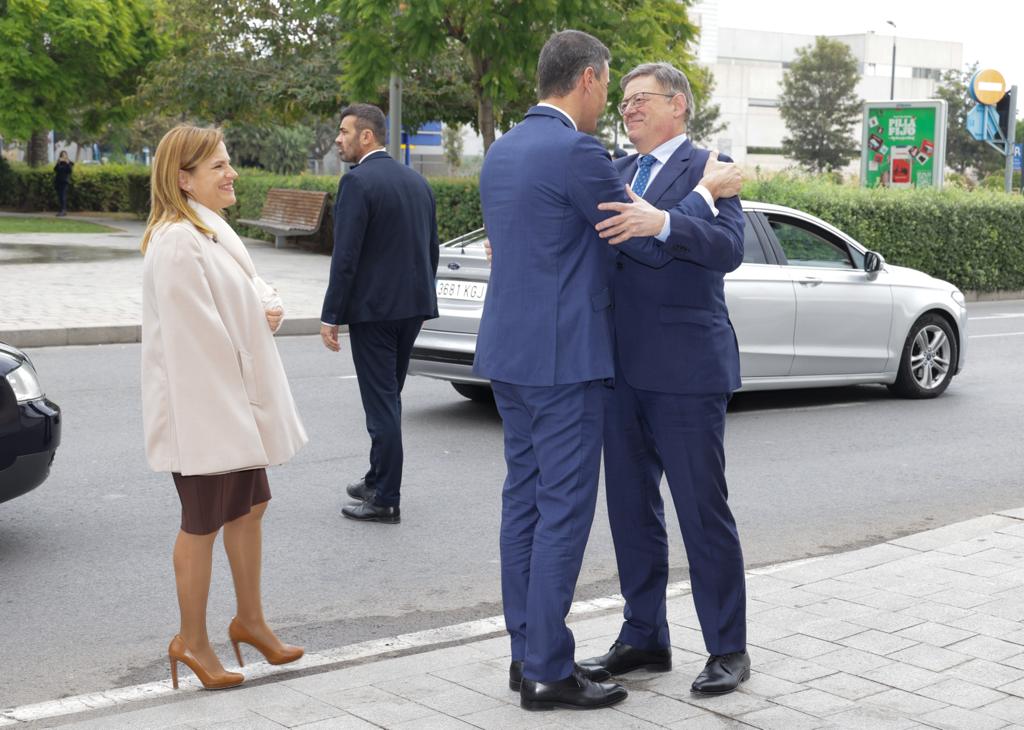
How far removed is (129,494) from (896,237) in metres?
16.0

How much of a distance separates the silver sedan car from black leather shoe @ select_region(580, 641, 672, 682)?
4.85m

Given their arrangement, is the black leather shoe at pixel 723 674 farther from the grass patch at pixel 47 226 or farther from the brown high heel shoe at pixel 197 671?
the grass patch at pixel 47 226

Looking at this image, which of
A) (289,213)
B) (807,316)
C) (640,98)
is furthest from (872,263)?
(289,213)

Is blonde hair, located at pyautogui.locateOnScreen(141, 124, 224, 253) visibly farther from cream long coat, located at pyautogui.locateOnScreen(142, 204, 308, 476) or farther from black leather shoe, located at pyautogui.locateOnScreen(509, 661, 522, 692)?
black leather shoe, located at pyautogui.locateOnScreen(509, 661, 522, 692)

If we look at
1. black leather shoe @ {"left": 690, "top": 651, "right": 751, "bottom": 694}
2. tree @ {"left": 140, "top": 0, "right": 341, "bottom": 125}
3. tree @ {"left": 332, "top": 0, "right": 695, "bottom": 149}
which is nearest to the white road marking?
tree @ {"left": 332, "top": 0, "right": 695, "bottom": 149}

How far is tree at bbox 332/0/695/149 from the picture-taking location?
66.4ft

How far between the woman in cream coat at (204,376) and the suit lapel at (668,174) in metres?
1.24

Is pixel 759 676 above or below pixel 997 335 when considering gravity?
below

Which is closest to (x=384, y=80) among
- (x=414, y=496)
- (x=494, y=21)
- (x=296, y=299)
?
(x=494, y=21)

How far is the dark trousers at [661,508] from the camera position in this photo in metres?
4.18

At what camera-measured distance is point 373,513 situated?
678cm

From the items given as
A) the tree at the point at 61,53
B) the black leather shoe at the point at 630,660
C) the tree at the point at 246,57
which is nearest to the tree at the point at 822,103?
the tree at the point at 61,53

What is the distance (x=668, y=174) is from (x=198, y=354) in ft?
4.98

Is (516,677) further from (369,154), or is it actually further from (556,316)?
(369,154)
